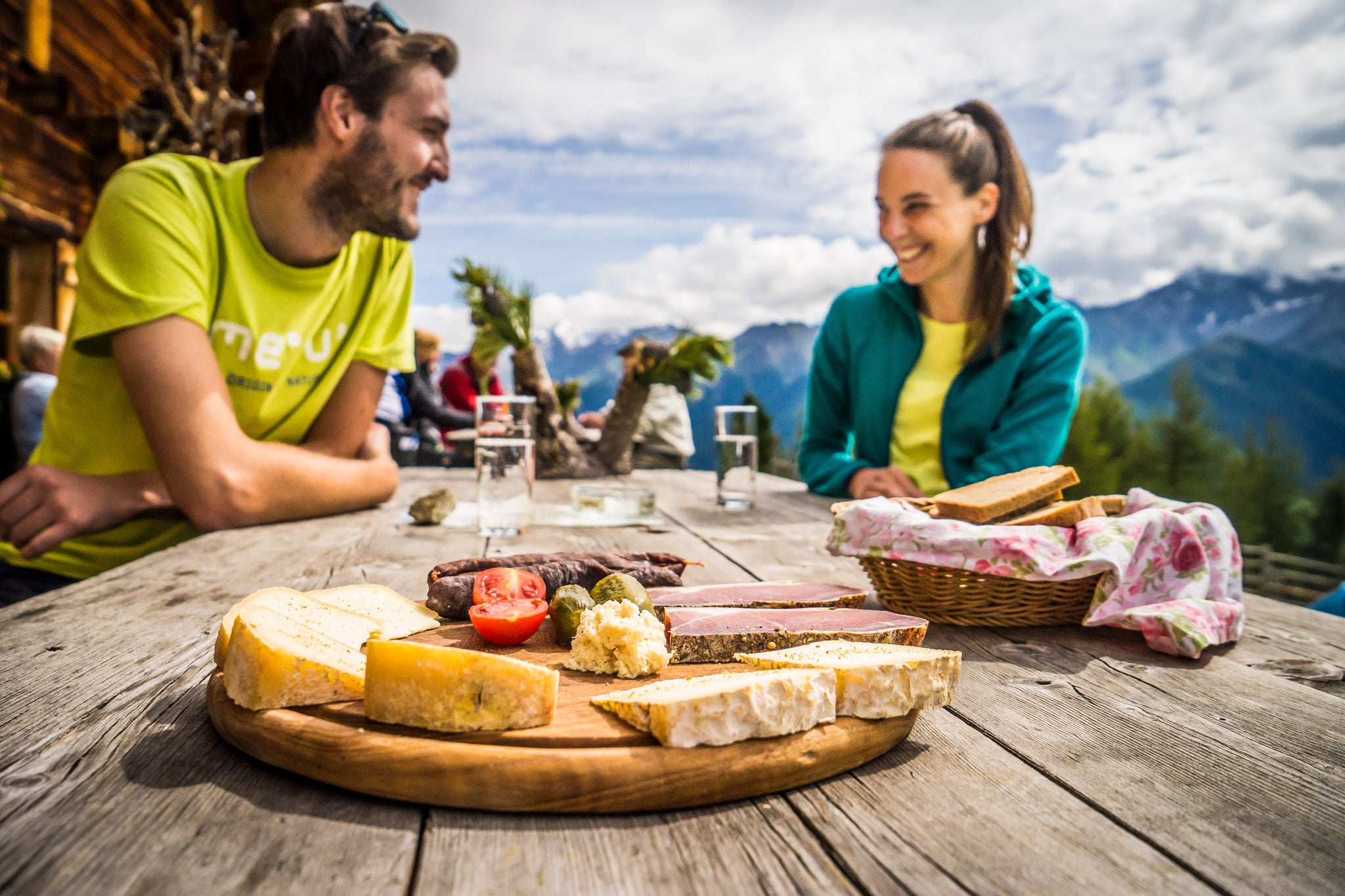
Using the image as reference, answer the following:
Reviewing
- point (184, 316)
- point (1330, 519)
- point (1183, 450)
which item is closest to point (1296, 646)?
point (184, 316)

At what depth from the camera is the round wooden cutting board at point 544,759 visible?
693 millimetres

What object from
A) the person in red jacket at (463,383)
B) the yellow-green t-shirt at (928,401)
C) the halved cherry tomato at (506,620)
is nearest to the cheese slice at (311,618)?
the halved cherry tomato at (506,620)

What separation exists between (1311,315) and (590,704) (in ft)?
366

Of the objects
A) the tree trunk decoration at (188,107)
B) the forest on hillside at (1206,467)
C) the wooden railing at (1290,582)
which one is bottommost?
the wooden railing at (1290,582)

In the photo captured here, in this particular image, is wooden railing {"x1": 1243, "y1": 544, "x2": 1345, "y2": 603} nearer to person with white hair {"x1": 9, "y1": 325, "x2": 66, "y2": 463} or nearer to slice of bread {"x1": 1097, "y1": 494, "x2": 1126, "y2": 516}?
slice of bread {"x1": 1097, "y1": 494, "x2": 1126, "y2": 516}

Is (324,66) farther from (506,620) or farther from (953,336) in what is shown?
(953,336)

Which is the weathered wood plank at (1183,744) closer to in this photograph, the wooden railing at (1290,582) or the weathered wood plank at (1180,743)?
the weathered wood plank at (1180,743)

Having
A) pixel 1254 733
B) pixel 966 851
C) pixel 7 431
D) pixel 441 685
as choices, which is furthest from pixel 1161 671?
pixel 7 431

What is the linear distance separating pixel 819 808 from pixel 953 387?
261cm

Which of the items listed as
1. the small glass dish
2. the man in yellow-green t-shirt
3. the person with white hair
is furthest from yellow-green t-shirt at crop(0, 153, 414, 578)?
the person with white hair

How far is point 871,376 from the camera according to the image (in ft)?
10.8

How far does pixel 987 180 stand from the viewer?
118 inches

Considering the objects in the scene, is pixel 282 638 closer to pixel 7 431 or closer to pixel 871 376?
pixel 871 376

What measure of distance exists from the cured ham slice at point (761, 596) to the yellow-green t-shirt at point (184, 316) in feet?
5.32
